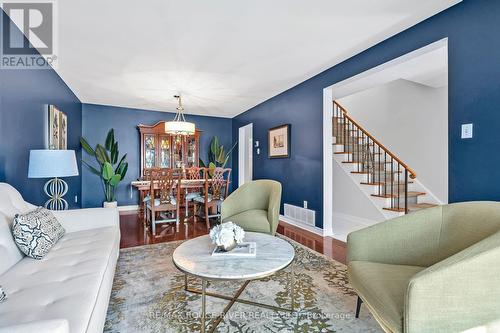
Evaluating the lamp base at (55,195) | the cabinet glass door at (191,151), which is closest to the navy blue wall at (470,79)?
the lamp base at (55,195)

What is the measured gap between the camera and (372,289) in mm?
1233

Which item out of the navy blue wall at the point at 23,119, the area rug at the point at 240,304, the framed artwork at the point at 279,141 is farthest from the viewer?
the framed artwork at the point at 279,141

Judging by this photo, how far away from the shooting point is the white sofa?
38.0 inches

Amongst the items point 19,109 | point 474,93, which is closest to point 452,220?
point 474,93

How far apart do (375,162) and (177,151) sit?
4457 mm

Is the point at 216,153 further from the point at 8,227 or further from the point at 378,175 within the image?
the point at 8,227

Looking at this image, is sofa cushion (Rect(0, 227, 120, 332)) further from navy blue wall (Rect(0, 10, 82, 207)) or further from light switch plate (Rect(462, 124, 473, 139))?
light switch plate (Rect(462, 124, 473, 139))

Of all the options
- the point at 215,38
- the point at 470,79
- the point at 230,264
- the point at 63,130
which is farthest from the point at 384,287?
the point at 63,130

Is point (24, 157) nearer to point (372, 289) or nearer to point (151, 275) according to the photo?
point (151, 275)

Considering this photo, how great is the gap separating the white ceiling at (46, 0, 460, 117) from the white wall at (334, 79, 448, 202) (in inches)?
89.0

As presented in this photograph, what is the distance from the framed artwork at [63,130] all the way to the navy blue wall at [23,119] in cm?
26

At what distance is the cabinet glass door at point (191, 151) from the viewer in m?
6.03

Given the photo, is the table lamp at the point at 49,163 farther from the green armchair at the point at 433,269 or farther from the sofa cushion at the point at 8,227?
the green armchair at the point at 433,269

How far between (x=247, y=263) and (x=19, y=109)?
2.76 meters
